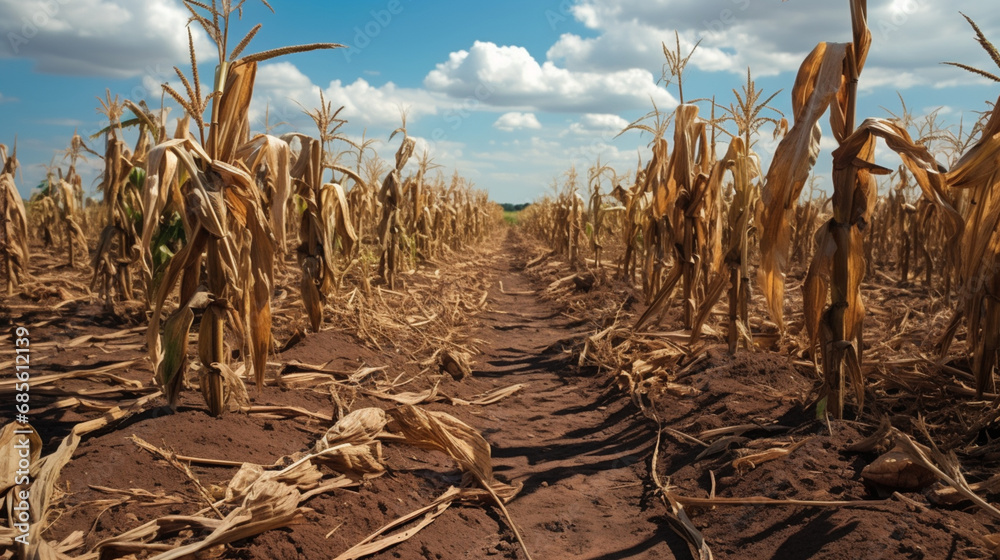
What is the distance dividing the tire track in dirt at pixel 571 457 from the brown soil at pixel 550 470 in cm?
1

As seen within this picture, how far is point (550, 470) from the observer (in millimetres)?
3730

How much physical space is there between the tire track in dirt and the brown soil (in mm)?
13

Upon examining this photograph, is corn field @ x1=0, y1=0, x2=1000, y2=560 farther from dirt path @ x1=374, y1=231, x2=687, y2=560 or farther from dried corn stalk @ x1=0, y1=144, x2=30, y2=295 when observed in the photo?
dried corn stalk @ x1=0, y1=144, x2=30, y2=295

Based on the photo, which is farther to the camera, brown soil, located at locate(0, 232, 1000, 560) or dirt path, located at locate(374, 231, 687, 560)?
dirt path, located at locate(374, 231, 687, 560)

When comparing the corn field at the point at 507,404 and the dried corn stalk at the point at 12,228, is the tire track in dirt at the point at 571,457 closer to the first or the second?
the corn field at the point at 507,404

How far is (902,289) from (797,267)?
141 inches

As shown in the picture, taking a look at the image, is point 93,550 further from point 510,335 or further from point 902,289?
point 902,289

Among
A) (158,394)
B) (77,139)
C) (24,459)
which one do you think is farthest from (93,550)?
(77,139)

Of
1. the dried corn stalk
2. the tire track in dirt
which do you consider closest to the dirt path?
the tire track in dirt

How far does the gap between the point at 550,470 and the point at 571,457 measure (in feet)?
0.95

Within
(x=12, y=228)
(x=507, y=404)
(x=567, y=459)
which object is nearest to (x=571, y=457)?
(x=567, y=459)

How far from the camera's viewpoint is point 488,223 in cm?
3012

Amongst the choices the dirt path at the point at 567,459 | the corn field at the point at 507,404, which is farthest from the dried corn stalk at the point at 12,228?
the dirt path at the point at 567,459

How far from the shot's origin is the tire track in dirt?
2.91 metres
